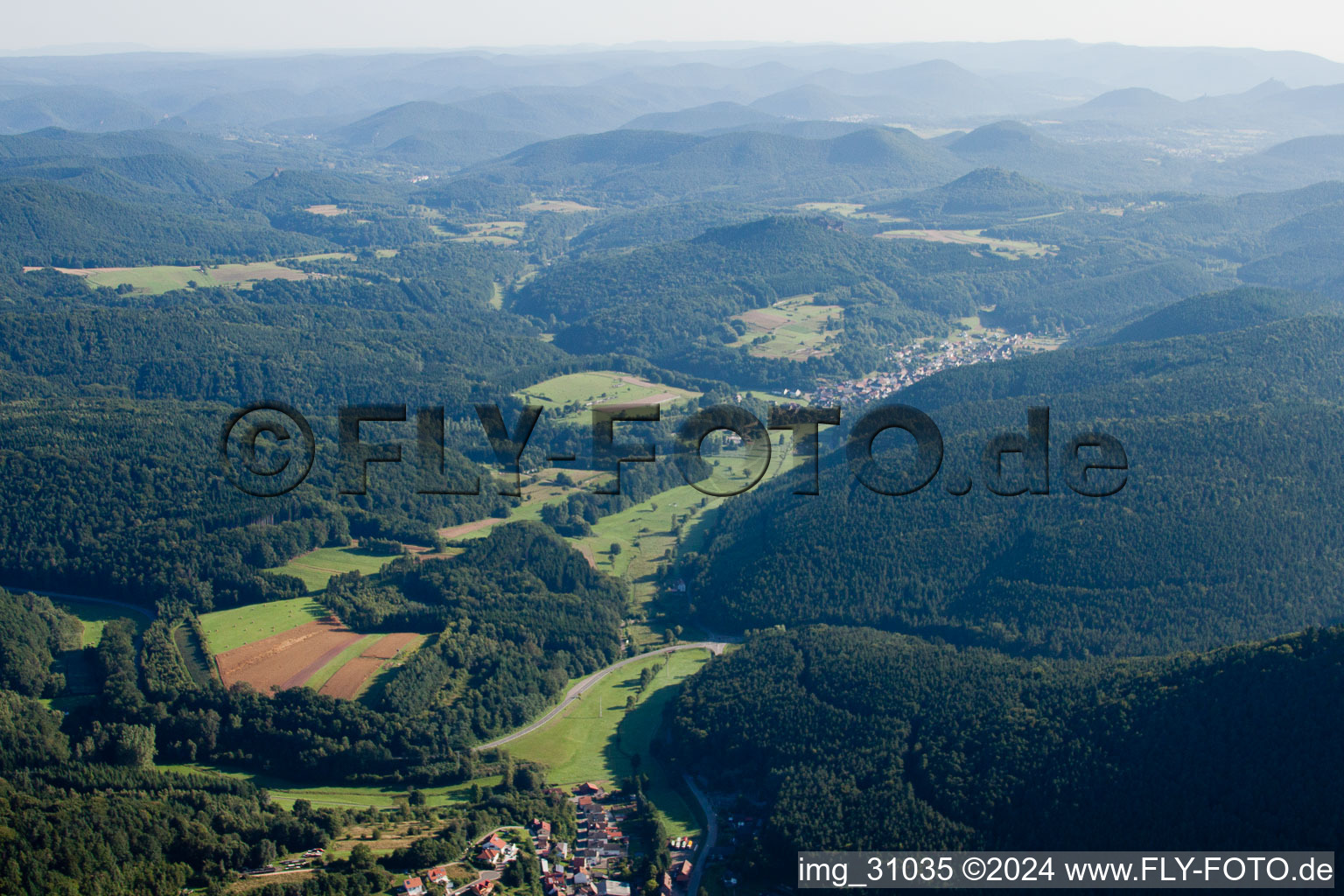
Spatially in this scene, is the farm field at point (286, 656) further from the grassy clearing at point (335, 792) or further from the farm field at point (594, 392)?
the farm field at point (594, 392)

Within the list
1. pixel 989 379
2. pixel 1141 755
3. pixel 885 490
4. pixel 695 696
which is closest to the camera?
pixel 1141 755

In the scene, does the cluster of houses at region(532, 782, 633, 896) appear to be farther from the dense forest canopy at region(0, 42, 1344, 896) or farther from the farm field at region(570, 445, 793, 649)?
the farm field at region(570, 445, 793, 649)

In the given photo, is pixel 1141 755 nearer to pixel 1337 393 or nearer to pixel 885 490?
pixel 885 490

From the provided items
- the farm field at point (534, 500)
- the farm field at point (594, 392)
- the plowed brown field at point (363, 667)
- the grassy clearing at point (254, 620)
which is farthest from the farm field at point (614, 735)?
the farm field at point (594, 392)

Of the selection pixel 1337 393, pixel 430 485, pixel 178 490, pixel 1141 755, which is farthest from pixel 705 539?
pixel 1337 393

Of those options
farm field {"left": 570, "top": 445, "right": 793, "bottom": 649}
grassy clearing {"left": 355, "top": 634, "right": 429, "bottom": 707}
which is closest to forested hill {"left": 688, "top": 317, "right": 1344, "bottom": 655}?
farm field {"left": 570, "top": 445, "right": 793, "bottom": 649}

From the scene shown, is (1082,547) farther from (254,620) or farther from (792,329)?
(792,329)
